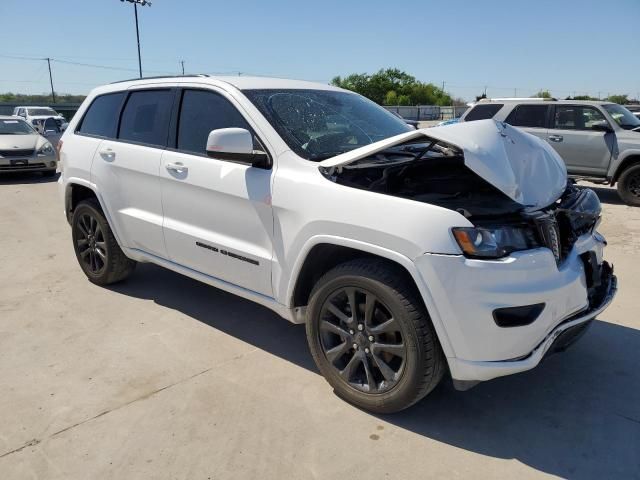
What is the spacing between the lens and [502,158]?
2666 millimetres

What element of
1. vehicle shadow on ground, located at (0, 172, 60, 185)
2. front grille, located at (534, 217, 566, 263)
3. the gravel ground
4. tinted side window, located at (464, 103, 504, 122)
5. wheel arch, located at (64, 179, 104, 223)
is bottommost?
vehicle shadow on ground, located at (0, 172, 60, 185)

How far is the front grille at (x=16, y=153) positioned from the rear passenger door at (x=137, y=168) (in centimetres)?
880

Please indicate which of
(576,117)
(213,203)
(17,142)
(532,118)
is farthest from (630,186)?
(17,142)

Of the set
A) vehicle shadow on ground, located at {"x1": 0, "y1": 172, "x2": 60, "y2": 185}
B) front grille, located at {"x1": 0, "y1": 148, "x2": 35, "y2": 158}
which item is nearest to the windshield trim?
front grille, located at {"x1": 0, "y1": 148, "x2": 35, "y2": 158}

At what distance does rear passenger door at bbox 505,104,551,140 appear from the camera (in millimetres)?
9633

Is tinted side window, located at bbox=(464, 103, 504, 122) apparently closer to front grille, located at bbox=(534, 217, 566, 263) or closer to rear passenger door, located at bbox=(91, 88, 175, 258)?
rear passenger door, located at bbox=(91, 88, 175, 258)

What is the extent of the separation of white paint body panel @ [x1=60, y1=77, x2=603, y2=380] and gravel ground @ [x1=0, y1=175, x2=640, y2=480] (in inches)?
18.6

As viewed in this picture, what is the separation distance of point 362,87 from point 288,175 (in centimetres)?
8271

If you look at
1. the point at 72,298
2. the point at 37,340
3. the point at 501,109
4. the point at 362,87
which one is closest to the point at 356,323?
the point at 37,340

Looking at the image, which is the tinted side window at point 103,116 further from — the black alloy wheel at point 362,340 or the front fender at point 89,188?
the black alloy wheel at point 362,340

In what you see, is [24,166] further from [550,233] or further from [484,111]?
[550,233]

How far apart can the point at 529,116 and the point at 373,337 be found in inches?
330

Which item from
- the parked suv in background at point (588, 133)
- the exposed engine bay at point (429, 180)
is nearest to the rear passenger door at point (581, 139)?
the parked suv in background at point (588, 133)

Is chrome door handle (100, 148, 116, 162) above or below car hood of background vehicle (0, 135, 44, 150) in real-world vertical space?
above
